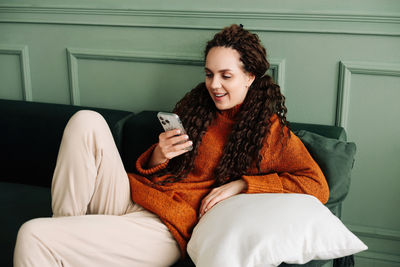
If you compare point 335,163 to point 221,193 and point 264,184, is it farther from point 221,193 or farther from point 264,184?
point 221,193

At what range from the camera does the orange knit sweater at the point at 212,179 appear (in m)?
1.43

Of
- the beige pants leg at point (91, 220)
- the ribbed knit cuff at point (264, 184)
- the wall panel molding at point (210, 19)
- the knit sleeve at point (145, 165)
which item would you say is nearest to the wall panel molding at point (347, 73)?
the wall panel molding at point (210, 19)

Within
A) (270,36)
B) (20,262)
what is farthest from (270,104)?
(20,262)

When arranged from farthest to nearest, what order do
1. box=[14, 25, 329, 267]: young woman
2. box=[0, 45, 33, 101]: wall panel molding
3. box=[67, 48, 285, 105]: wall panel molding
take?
box=[0, 45, 33, 101]: wall panel molding < box=[67, 48, 285, 105]: wall panel molding < box=[14, 25, 329, 267]: young woman

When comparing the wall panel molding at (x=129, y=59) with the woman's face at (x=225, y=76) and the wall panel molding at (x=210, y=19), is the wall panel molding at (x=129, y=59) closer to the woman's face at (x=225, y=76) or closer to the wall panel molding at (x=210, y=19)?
the wall panel molding at (x=210, y=19)

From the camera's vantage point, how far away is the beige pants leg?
1.25 metres

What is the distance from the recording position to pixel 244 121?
1.56m

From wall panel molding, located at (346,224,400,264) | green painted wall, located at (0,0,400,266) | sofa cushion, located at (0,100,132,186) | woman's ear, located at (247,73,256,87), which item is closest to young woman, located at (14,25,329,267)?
woman's ear, located at (247,73,256,87)

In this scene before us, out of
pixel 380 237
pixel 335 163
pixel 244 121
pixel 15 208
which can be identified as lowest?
pixel 380 237

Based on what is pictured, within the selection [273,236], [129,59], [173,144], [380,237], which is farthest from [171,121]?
[380,237]

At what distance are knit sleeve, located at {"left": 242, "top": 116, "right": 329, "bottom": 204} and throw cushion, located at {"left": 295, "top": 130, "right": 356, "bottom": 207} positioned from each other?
0.17 feet

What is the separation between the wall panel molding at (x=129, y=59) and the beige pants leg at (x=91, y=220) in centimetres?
66

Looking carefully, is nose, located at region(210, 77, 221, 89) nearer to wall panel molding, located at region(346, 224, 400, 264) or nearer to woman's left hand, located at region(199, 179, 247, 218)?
woman's left hand, located at region(199, 179, 247, 218)

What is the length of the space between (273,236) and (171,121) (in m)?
0.55
